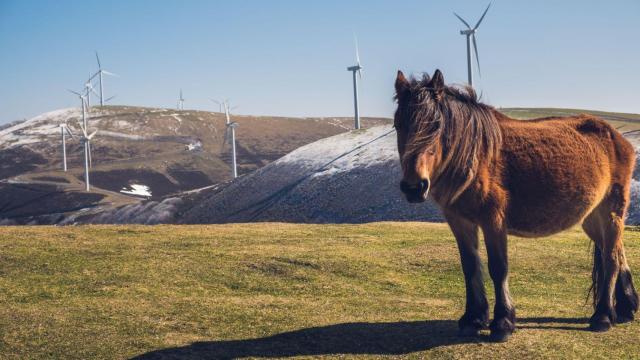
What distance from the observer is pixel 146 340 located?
11.1 m

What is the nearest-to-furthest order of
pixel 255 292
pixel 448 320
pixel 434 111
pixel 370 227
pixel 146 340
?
pixel 434 111
pixel 146 340
pixel 448 320
pixel 255 292
pixel 370 227

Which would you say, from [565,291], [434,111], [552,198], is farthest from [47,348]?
[565,291]

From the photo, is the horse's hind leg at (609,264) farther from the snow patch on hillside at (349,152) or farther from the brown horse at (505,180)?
the snow patch on hillside at (349,152)

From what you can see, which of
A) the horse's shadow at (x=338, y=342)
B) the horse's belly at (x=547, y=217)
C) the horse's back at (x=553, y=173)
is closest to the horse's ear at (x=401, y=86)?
the horse's back at (x=553, y=173)

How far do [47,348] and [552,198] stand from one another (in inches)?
305

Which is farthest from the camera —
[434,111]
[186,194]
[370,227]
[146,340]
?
[186,194]

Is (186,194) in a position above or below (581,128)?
below

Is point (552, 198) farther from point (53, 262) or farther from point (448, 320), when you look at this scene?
point (53, 262)

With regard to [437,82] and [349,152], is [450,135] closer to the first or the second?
[437,82]

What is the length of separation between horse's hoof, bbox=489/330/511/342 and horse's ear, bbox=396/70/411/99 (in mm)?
3593

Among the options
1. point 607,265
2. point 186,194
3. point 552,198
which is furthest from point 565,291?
point 186,194

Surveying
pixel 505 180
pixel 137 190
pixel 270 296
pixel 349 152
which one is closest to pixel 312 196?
pixel 349 152

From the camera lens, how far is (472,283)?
10.8 metres

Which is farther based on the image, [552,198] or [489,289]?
[489,289]
